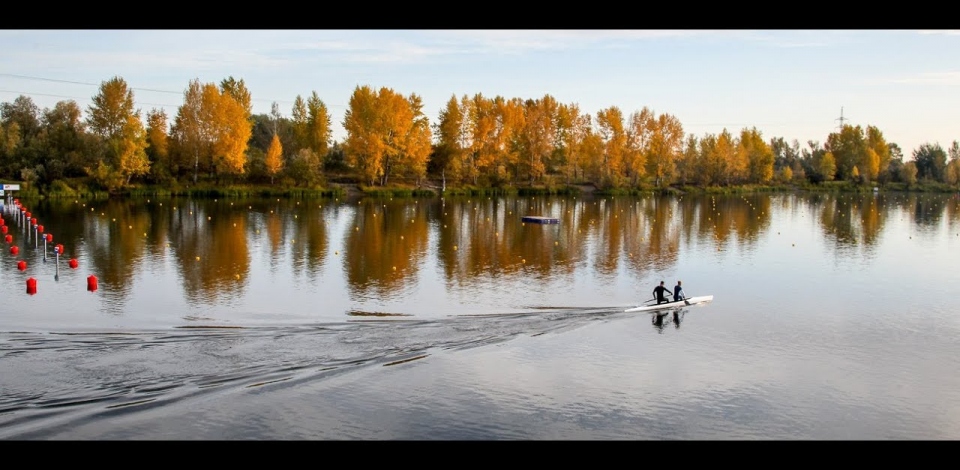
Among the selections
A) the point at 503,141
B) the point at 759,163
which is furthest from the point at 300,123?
the point at 759,163

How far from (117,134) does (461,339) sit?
2464 inches

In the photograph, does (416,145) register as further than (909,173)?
No

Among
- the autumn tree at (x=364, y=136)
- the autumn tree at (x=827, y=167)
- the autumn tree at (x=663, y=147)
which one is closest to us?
the autumn tree at (x=364, y=136)

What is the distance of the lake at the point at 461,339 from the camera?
15.6m

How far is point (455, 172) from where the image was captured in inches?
3364

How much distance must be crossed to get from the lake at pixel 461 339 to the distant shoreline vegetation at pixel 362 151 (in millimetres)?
28196

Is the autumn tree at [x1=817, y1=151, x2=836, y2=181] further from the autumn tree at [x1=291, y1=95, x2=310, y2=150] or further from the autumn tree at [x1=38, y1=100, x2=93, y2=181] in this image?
the autumn tree at [x1=38, y1=100, x2=93, y2=181]

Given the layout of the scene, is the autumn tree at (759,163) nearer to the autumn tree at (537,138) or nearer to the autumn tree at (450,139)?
the autumn tree at (537,138)

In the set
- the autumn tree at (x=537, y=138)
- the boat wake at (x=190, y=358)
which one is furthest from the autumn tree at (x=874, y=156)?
the boat wake at (x=190, y=358)

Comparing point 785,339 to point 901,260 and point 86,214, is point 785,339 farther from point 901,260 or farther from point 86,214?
point 86,214

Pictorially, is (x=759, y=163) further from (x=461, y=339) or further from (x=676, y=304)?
(x=461, y=339)

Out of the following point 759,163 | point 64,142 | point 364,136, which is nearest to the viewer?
point 64,142

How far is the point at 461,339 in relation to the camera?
21.3 m
